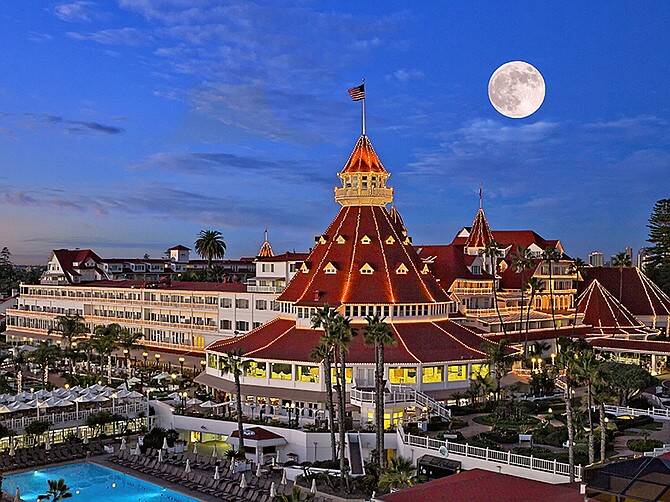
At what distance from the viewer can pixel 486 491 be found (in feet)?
85.9

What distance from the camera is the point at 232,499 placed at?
3675 centimetres

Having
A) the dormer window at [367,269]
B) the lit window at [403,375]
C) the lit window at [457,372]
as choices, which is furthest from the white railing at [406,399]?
the dormer window at [367,269]

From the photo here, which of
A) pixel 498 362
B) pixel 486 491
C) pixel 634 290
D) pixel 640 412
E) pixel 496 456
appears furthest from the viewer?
pixel 634 290

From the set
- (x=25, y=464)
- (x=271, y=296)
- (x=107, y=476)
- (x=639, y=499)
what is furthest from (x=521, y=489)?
(x=271, y=296)

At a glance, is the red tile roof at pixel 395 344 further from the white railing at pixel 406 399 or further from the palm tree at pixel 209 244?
the palm tree at pixel 209 244

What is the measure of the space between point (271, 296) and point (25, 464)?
33501 mm

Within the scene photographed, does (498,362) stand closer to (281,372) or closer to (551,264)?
(281,372)

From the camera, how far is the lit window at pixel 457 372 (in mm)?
54438

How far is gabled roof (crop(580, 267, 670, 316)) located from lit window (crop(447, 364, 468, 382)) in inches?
1374

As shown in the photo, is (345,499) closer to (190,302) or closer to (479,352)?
(479,352)

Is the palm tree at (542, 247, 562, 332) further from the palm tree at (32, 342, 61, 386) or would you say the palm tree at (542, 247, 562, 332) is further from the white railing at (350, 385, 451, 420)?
the palm tree at (32, 342, 61, 386)

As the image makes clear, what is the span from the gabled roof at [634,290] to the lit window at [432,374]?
36604 mm

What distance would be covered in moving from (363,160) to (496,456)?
3522 cm

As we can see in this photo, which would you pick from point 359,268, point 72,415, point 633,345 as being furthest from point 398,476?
point 633,345
